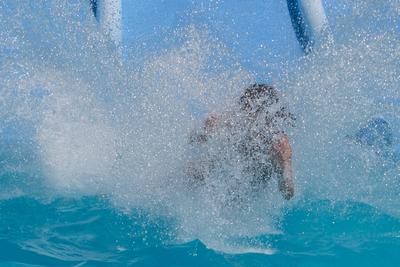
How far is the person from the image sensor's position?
403 centimetres

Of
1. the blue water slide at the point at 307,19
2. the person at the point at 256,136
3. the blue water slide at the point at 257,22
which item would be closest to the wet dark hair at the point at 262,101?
the person at the point at 256,136

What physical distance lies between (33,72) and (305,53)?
9.93 ft

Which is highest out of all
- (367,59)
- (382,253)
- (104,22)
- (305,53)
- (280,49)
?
(104,22)

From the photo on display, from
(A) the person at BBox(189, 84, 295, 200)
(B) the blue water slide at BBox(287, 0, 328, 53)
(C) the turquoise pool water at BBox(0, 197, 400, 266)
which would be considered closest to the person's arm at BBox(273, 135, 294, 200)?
(A) the person at BBox(189, 84, 295, 200)

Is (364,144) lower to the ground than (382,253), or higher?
higher

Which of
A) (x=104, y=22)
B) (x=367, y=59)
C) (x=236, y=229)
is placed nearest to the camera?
(x=236, y=229)

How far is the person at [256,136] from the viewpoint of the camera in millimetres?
4031

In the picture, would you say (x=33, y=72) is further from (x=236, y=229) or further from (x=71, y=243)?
(x=236, y=229)

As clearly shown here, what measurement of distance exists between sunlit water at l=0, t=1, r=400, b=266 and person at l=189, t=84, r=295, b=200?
17cm

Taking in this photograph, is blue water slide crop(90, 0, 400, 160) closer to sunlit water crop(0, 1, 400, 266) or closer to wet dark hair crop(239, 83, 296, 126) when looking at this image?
sunlit water crop(0, 1, 400, 266)

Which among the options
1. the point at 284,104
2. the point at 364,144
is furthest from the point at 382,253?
the point at 364,144

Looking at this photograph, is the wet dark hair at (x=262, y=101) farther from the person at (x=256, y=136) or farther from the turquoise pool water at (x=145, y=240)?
the turquoise pool water at (x=145, y=240)

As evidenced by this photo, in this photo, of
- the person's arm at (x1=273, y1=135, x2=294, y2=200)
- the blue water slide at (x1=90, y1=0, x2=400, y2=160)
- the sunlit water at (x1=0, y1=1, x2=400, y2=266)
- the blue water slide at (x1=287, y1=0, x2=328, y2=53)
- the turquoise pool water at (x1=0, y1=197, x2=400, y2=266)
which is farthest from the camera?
the blue water slide at (x1=287, y1=0, x2=328, y2=53)

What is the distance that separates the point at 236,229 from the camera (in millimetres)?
3871
